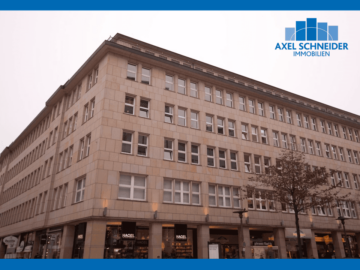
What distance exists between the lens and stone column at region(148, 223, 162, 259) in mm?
23831

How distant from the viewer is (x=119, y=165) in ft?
81.0

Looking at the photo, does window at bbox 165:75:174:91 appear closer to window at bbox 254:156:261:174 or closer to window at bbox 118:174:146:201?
window at bbox 118:174:146:201

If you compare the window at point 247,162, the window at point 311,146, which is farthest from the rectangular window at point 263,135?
the window at point 311,146

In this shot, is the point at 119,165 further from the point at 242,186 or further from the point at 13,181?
the point at 13,181

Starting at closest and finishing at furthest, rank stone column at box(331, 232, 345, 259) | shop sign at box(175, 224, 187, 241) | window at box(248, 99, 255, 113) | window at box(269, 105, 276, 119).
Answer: shop sign at box(175, 224, 187, 241), stone column at box(331, 232, 345, 259), window at box(248, 99, 255, 113), window at box(269, 105, 276, 119)

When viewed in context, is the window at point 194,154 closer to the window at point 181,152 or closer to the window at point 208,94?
the window at point 181,152

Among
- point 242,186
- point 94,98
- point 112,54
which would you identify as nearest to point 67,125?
point 94,98

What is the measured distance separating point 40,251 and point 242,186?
68.6 ft

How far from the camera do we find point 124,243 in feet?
79.0

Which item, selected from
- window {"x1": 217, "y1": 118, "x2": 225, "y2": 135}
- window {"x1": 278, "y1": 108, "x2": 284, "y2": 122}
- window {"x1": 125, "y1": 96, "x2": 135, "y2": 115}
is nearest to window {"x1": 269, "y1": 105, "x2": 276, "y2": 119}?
window {"x1": 278, "y1": 108, "x2": 284, "y2": 122}

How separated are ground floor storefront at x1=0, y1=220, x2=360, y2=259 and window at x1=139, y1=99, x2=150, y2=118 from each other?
9.29 meters

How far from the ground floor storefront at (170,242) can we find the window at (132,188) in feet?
6.68

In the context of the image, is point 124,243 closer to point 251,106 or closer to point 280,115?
point 251,106

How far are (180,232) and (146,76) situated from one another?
47.2 ft
